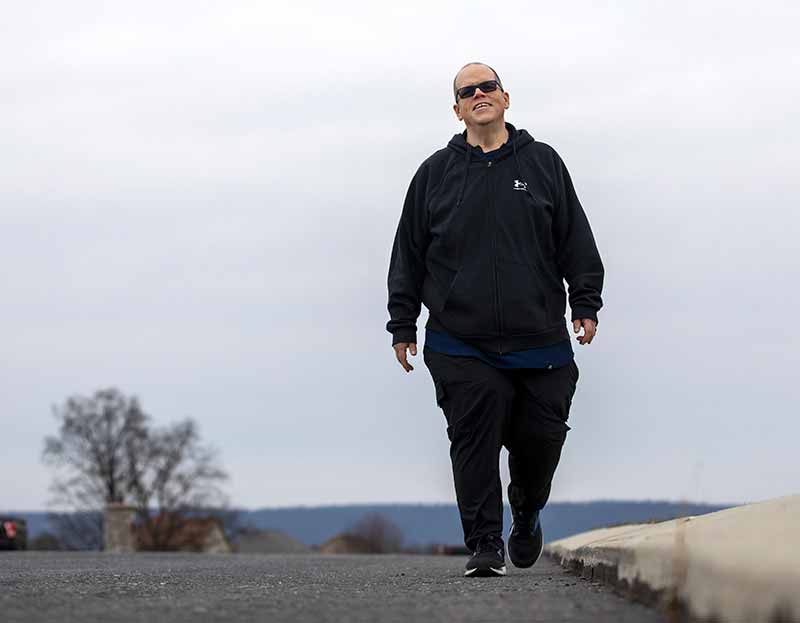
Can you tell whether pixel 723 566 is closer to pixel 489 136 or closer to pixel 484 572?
Answer: pixel 484 572

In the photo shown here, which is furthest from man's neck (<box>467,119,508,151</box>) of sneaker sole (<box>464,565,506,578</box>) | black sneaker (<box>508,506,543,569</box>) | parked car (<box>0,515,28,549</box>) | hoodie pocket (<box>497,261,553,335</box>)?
parked car (<box>0,515,28,549</box>)

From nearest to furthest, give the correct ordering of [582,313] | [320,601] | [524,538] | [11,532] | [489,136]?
[320,601] < [582,313] < [489,136] < [524,538] < [11,532]

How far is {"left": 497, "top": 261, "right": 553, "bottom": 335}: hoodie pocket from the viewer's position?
6.02m

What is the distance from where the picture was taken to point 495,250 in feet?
19.9

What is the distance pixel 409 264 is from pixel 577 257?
73 centimetres

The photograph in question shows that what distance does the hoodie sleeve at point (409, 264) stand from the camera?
6.35m

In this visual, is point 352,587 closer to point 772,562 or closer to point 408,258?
point 408,258

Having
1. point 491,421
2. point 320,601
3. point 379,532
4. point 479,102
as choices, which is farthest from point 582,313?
point 379,532

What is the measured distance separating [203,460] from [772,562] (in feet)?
244

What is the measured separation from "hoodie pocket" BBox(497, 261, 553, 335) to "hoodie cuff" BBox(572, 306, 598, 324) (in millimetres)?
204

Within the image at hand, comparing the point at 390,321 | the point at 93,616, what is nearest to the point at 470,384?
the point at 390,321

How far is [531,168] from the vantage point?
20.7ft

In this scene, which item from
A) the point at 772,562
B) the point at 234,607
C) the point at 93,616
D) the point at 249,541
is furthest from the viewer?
the point at 249,541

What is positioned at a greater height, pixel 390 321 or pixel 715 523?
pixel 390 321
